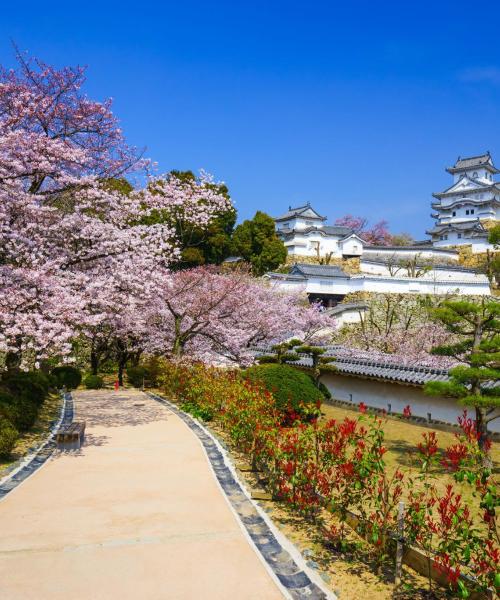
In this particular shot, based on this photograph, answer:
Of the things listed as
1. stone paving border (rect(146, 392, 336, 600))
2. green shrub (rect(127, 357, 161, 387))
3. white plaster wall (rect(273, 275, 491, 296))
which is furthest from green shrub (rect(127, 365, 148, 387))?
white plaster wall (rect(273, 275, 491, 296))

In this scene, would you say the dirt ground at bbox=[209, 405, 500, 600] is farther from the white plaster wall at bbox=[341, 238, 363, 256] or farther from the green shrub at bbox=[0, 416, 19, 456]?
the white plaster wall at bbox=[341, 238, 363, 256]

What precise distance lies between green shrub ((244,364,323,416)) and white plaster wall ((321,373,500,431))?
4.04 meters

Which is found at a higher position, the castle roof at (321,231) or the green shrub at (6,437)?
the castle roof at (321,231)

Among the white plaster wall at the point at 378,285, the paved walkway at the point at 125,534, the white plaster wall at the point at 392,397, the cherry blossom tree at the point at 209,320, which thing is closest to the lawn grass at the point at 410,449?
the white plaster wall at the point at 392,397

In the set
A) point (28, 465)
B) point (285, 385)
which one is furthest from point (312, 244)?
point (28, 465)

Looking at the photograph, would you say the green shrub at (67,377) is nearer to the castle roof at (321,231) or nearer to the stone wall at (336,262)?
the stone wall at (336,262)

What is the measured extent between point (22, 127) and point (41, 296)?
14.9ft

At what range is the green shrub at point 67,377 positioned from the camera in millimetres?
23894

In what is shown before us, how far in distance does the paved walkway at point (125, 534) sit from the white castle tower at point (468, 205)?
6327 centimetres

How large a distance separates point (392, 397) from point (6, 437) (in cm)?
1267

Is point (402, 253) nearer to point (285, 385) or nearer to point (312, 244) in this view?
point (312, 244)

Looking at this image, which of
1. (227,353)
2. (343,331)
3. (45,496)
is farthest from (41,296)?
(343,331)

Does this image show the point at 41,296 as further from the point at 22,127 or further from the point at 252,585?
the point at 252,585

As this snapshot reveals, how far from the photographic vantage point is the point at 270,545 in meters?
6.02
